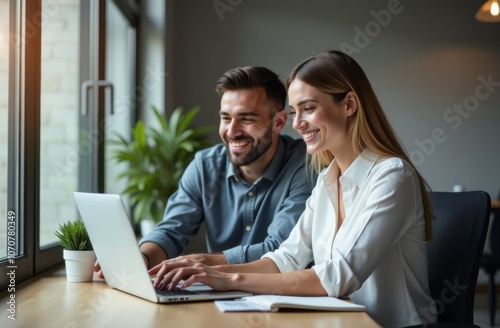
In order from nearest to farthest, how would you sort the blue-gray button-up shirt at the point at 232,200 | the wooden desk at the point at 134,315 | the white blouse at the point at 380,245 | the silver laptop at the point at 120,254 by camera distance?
the wooden desk at the point at 134,315 < the silver laptop at the point at 120,254 < the white blouse at the point at 380,245 < the blue-gray button-up shirt at the point at 232,200

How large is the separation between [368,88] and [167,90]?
11.6 ft

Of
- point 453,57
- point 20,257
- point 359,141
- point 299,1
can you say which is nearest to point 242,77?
point 359,141

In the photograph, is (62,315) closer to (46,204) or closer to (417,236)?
(417,236)

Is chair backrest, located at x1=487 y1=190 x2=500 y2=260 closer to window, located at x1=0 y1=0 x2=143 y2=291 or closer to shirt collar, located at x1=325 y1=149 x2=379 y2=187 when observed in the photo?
window, located at x1=0 y1=0 x2=143 y2=291

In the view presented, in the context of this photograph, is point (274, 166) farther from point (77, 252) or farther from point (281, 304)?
point (281, 304)

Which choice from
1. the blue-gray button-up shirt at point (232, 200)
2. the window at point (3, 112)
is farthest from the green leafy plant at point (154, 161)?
the window at point (3, 112)

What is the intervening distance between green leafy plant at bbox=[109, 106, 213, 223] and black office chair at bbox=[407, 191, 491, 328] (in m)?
2.75

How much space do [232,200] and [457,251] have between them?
1.02 m

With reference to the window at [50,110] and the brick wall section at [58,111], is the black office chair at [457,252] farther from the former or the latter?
the brick wall section at [58,111]

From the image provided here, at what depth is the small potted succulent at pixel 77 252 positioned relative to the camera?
1832 millimetres

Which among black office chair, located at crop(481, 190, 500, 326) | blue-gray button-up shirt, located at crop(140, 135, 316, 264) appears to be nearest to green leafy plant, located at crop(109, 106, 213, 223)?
blue-gray button-up shirt, located at crop(140, 135, 316, 264)

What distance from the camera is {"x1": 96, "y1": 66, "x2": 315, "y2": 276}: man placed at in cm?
246

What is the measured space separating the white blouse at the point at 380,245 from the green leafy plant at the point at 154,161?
2643 millimetres

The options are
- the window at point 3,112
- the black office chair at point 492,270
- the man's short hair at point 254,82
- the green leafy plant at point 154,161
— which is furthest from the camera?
the black office chair at point 492,270
